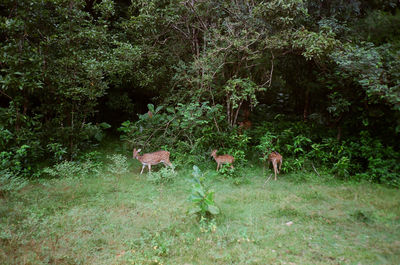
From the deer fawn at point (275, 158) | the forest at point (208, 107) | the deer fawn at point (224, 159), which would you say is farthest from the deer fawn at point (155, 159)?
the deer fawn at point (275, 158)

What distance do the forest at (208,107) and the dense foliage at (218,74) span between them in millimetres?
36

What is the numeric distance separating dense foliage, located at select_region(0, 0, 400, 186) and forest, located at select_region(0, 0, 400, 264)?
0.04 metres

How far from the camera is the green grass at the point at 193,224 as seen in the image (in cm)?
377

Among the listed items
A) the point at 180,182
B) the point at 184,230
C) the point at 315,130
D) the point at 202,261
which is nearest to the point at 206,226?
the point at 184,230

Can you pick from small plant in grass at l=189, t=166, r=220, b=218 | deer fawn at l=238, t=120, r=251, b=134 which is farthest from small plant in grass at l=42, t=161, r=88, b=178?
deer fawn at l=238, t=120, r=251, b=134

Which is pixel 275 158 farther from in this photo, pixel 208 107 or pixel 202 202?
pixel 202 202

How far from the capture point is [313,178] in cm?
678

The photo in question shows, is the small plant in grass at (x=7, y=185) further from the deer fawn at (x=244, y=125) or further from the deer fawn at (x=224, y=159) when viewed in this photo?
the deer fawn at (x=244, y=125)

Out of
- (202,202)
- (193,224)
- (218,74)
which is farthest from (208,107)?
(193,224)

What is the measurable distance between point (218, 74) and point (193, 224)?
16.7 ft

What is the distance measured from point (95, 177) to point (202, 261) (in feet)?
13.8

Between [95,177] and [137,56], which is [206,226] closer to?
[95,177]

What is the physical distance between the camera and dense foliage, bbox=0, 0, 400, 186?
6391 mm

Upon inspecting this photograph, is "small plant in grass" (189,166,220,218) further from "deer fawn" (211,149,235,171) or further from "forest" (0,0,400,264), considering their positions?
"deer fawn" (211,149,235,171)
